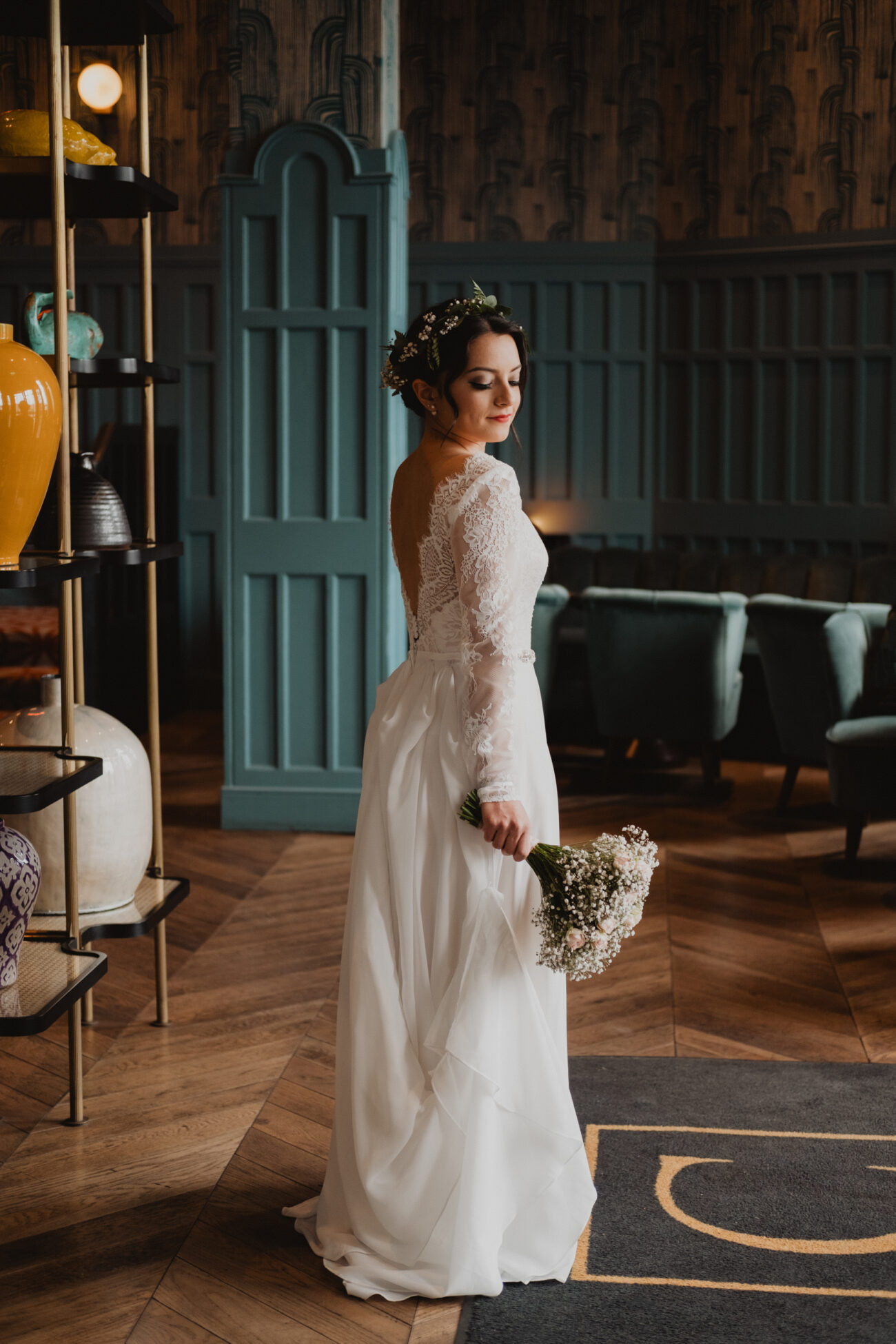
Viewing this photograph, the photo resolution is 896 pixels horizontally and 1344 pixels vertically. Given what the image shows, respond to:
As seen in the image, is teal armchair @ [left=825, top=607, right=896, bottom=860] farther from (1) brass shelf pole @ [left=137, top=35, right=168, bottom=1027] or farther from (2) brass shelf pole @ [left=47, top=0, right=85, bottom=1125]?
(2) brass shelf pole @ [left=47, top=0, right=85, bottom=1125]

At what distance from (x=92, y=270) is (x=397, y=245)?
4.15 m

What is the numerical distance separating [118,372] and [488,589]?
117 cm

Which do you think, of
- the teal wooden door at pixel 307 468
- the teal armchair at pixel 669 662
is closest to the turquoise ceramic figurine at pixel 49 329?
the teal wooden door at pixel 307 468

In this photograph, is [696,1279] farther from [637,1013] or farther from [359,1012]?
[637,1013]

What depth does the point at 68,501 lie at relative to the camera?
2.43 m

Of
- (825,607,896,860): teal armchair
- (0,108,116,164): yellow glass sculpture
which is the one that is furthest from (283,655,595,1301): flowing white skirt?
(825,607,896,860): teal armchair

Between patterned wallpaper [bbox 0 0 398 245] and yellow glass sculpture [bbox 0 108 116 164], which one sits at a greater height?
patterned wallpaper [bbox 0 0 398 245]

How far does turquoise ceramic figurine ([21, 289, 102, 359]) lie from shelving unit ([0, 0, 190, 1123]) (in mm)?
48

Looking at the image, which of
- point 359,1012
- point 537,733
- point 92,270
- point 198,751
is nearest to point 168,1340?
point 359,1012

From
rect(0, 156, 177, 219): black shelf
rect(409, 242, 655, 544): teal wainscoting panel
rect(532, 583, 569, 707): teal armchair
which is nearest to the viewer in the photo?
rect(0, 156, 177, 219): black shelf

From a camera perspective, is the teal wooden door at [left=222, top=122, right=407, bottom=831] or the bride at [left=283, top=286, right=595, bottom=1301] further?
the teal wooden door at [left=222, top=122, right=407, bottom=831]

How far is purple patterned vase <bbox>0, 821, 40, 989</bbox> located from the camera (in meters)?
2.37

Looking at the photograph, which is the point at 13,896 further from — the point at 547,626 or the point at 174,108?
the point at 174,108

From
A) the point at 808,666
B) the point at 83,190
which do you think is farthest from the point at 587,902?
the point at 808,666
